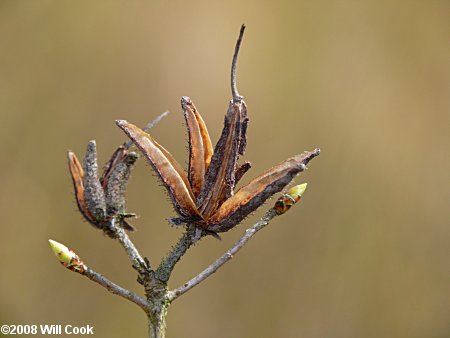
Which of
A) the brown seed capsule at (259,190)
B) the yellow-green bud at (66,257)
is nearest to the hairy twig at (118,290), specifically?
the yellow-green bud at (66,257)

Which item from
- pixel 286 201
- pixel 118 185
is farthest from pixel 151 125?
pixel 286 201

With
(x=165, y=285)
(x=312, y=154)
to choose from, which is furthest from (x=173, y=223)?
(x=312, y=154)

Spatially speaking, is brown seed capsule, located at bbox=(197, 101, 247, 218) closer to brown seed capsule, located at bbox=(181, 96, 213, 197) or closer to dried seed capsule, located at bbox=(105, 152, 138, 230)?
brown seed capsule, located at bbox=(181, 96, 213, 197)

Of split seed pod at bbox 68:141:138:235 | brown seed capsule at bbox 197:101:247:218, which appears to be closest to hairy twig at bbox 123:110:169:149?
split seed pod at bbox 68:141:138:235

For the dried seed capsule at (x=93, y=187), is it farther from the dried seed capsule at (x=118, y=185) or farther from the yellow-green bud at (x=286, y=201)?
the yellow-green bud at (x=286, y=201)

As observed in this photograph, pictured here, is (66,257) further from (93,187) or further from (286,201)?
(286,201)

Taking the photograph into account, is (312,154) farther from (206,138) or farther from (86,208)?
(86,208)

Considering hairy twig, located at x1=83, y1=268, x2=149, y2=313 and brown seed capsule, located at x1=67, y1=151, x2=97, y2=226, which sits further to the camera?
brown seed capsule, located at x1=67, y1=151, x2=97, y2=226

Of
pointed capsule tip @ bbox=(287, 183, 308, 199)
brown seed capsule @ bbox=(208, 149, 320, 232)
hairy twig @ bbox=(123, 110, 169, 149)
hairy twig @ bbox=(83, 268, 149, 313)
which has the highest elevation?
hairy twig @ bbox=(123, 110, 169, 149)

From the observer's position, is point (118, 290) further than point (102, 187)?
No
